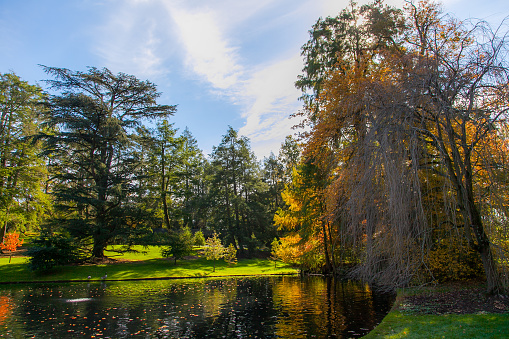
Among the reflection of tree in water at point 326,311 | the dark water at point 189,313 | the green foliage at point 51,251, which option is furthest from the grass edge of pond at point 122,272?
the reflection of tree in water at point 326,311

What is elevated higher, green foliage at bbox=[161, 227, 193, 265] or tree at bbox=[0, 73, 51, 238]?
tree at bbox=[0, 73, 51, 238]

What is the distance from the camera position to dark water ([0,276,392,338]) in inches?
355

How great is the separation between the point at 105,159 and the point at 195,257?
14.3 metres

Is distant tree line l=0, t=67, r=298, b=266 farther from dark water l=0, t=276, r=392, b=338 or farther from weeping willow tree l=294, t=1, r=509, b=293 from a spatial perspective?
weeping willow tree l=294, t=1, r=509, b=293

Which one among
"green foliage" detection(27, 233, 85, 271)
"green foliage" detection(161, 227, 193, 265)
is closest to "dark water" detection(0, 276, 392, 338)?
"green foliage" detection(27, 233, 85, 271)

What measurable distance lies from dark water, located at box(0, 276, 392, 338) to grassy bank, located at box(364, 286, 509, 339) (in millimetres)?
1011

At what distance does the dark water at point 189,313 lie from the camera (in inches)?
355

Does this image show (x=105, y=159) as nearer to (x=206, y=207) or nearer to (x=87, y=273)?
(x=87, y=273)

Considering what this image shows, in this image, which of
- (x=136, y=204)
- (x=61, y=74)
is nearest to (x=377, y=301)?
(x=136, y=204)

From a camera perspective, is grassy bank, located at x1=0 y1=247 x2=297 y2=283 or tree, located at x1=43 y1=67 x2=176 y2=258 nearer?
grassy bank, located at x1=0 y1=247 x2=297 y2=283

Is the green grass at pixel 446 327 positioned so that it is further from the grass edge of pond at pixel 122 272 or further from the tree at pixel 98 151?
the tree at pixel 98 151

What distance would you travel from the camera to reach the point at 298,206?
2456 cm

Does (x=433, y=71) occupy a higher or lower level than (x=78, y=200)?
higher

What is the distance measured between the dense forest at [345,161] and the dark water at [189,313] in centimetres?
214
